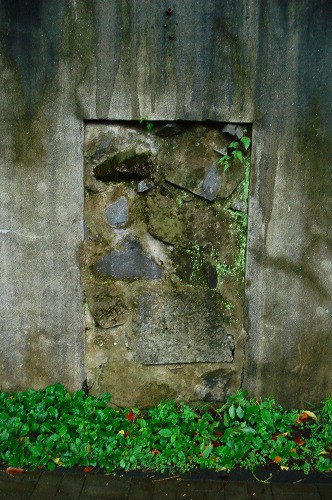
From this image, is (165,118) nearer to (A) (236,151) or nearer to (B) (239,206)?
(A) (236,151)

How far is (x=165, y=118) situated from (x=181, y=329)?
128 cm

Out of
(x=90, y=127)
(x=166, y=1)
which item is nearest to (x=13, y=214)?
(x=90, y=127)

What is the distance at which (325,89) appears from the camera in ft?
8.81

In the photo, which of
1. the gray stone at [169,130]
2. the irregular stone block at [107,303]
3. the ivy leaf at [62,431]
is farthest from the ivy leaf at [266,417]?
the gray stone at [169,130]

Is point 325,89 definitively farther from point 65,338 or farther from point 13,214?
point 65,338

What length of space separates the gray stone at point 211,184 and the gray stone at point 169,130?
0.96 ft

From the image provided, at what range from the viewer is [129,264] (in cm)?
288

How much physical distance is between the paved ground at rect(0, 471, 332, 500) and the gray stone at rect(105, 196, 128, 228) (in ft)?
4.65

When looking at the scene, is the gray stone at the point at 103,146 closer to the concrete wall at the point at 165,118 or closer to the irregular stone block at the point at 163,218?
the concrete wall at the point at 165,118

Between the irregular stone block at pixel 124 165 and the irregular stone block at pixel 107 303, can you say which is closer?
the irregular stone block at pixel 124 165

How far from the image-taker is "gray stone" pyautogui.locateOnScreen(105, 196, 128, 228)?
2820 millimetres

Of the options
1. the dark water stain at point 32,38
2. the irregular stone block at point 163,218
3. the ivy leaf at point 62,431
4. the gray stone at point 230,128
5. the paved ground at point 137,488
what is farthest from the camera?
the irregular stone block at point 163,218

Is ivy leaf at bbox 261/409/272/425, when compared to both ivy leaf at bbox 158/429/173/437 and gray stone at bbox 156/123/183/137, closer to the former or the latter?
ivy leaf at bbox 158/429/173/437

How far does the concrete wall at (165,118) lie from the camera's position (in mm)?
2553
